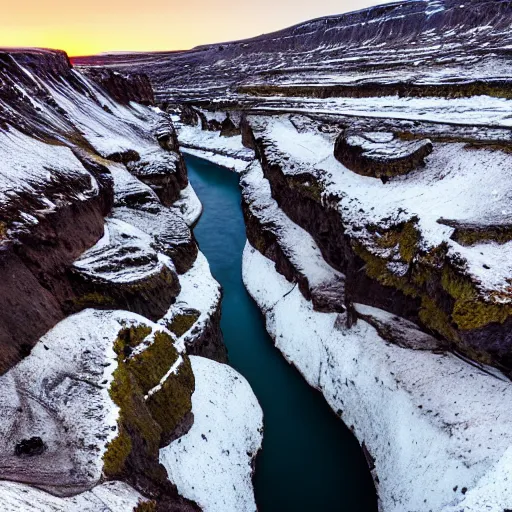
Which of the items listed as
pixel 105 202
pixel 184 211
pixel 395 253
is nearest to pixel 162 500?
pixel 395 253

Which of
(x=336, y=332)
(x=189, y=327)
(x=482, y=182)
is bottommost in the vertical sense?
(x=336, y=332)

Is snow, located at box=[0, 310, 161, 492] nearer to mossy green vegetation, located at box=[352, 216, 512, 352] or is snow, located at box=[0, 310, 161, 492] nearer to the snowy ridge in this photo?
mossy green vegetation, located at box=[352, 216, 512, 352]

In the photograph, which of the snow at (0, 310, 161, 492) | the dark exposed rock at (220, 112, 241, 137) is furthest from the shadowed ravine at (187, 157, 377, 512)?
the dark exposed rock at (220, 112, 241, 137)

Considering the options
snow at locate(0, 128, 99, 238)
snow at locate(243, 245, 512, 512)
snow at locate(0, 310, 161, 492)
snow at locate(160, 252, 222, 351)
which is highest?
snow at locate(0, 128, 99, 238)

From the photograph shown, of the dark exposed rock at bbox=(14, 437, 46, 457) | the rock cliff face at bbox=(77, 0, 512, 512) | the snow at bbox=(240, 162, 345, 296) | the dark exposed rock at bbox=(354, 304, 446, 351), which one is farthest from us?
the snow at bbox=(240, 162, 345, 296)

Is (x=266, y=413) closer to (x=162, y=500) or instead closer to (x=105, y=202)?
(x=162, y=500)

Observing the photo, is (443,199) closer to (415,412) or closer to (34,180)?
(415,412)

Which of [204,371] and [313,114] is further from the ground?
[313,114]
